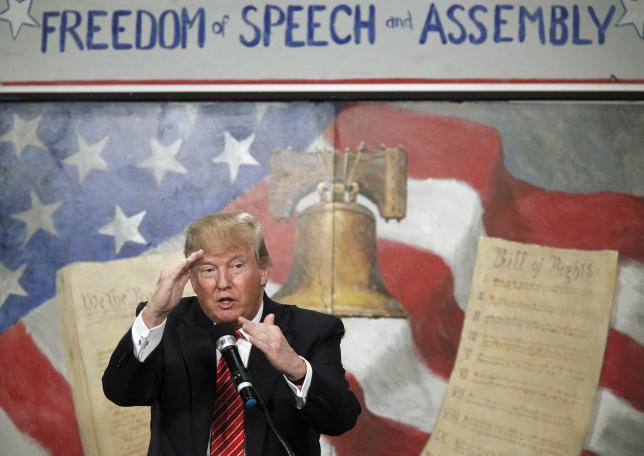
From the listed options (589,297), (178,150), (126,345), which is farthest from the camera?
(178,150)

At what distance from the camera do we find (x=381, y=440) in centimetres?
338

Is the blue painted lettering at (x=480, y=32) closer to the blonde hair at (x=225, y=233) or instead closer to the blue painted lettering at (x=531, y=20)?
the blue painted lettering at (x=531, y=20)

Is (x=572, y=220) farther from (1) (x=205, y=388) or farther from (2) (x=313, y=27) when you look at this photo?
(1) (x=205, y=388)

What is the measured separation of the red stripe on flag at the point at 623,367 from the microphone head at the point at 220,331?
1874 mm

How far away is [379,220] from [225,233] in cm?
146

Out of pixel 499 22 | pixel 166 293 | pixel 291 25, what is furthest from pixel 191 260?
pixel 499 22

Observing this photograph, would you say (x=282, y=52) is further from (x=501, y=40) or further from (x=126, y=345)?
(x=126, y=345)

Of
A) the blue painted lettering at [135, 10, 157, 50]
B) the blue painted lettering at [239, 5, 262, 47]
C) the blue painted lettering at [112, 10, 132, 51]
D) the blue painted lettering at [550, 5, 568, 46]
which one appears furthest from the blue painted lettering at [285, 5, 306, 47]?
the blue painted lettering at [550, 5, 568, 46]

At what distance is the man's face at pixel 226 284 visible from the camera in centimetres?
206

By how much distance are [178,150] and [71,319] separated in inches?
32.7

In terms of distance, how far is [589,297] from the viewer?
132 inches

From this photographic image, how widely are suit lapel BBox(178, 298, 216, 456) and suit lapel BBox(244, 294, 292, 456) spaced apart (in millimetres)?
96

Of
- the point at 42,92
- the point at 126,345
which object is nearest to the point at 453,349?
A: the point at 126,345

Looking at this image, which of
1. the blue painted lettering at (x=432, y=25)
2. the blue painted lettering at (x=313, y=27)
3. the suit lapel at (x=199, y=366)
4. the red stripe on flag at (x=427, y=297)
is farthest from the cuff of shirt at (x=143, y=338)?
the blue painted lettering at (x=432, y=25)
